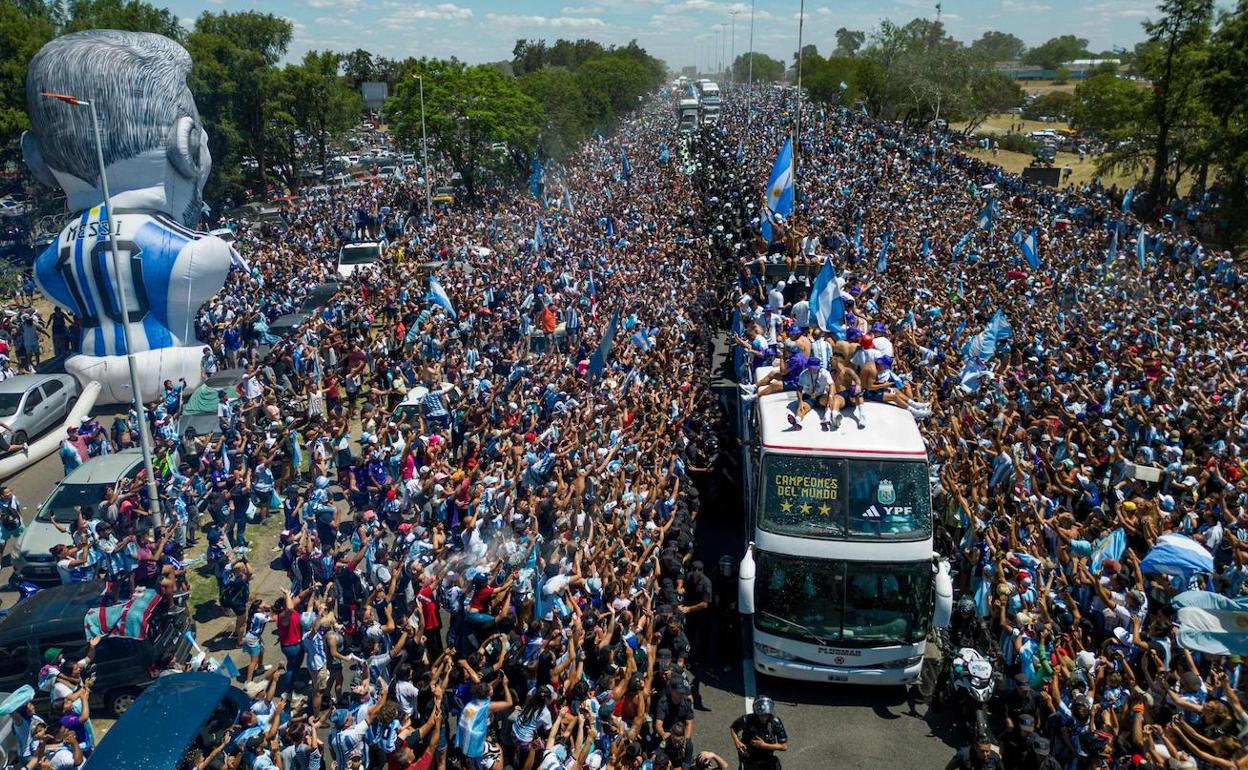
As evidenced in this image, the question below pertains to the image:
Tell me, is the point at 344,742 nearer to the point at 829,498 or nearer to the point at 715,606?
the point at 715,606

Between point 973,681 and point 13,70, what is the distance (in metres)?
41.6

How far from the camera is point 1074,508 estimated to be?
12070 mm

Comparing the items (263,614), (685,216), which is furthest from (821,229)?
(263,614)

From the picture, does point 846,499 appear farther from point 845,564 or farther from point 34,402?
point 34,402

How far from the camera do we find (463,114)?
4178 centimetres

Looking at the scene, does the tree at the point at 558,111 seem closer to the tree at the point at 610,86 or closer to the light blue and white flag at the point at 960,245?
the tree at the point at 610,86

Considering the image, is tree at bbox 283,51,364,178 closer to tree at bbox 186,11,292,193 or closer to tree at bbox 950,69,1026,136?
tree at bbox 186,11,292,193

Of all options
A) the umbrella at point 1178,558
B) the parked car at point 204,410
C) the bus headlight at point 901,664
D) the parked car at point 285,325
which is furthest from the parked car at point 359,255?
the umbrella at point 1178,558

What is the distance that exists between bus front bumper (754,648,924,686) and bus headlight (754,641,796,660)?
33 mm

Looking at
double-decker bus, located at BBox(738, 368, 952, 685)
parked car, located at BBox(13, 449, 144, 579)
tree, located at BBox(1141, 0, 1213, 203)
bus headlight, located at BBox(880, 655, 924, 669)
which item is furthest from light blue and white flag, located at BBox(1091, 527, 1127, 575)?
tree, located at BBox(1141, 0, 1213, 203)

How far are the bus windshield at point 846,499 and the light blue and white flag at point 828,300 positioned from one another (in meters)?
4.81

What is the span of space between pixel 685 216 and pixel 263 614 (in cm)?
2671

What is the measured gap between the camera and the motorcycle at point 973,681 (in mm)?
8359

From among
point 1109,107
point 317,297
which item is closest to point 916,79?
point 1109,107
